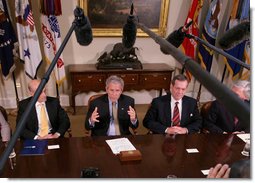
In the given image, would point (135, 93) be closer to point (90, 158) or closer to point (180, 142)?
point (180, 142)

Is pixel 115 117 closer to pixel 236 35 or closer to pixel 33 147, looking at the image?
pixel 33 147

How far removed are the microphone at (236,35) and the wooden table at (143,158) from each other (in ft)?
3.90

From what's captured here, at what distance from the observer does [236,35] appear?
94 cm

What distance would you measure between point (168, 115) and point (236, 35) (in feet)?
6.87

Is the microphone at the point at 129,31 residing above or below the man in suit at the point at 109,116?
above

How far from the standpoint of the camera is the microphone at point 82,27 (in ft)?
3.40

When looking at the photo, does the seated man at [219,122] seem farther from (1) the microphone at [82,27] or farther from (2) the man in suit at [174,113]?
(1) the microphone at [82,27]

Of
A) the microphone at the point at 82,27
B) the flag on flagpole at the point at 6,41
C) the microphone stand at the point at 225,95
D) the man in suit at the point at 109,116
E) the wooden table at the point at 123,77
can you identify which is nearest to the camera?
the microphone stand at the point at 225,95

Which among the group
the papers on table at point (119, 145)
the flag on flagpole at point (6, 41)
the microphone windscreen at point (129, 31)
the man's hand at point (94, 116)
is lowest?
the papers on table at point (119, 145)

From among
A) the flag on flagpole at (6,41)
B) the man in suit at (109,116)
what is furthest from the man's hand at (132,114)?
the flag on flagpole at (6,41)

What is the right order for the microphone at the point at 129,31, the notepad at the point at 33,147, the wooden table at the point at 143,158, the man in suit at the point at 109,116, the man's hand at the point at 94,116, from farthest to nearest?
the man in suit at the point at 109,116
the man's hand at the point at 94,116
the notepad at the point at 33,147
the wooden table at the point at 143,158
the microphone at the point at 129,31

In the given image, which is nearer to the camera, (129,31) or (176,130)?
(129,31)

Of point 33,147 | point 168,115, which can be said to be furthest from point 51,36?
point 33,147

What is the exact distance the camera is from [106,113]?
114 inches
